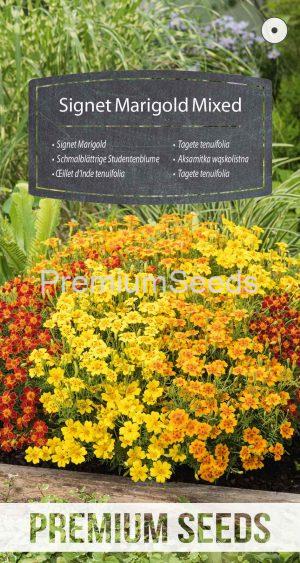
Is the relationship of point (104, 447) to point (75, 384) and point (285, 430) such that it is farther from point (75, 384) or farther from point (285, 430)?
point (285, 430)

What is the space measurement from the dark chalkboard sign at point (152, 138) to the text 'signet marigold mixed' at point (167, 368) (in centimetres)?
28

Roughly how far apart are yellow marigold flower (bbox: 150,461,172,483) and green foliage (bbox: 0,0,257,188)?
8.21 ft

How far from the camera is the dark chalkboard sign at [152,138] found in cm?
361

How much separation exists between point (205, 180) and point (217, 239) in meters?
0.27

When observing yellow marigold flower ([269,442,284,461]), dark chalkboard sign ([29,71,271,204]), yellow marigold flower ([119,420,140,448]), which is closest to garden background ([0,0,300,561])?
dark chalkboard sign ([29,71,271,204])

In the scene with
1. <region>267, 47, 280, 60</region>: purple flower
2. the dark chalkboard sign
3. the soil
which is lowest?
the soil

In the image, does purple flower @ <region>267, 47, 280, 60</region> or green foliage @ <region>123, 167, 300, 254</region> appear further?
purple flower @ <region>267, 47, 280, 60</region>

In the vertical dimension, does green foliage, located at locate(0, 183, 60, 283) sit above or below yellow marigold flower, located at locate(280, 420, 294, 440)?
above

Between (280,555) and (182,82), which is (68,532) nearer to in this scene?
(280,555)

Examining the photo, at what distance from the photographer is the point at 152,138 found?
11.8ft

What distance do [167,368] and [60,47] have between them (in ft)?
8.82

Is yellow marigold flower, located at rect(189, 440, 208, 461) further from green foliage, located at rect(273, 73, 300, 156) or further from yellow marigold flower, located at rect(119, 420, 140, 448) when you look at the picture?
green foliage, located at rect(273, 73, 300, 156)

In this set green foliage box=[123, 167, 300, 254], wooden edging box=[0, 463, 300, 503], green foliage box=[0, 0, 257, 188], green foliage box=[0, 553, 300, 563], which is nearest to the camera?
green foliage box=[0, 553, 300, 563]

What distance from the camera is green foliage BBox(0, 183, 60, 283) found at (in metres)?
4.00
